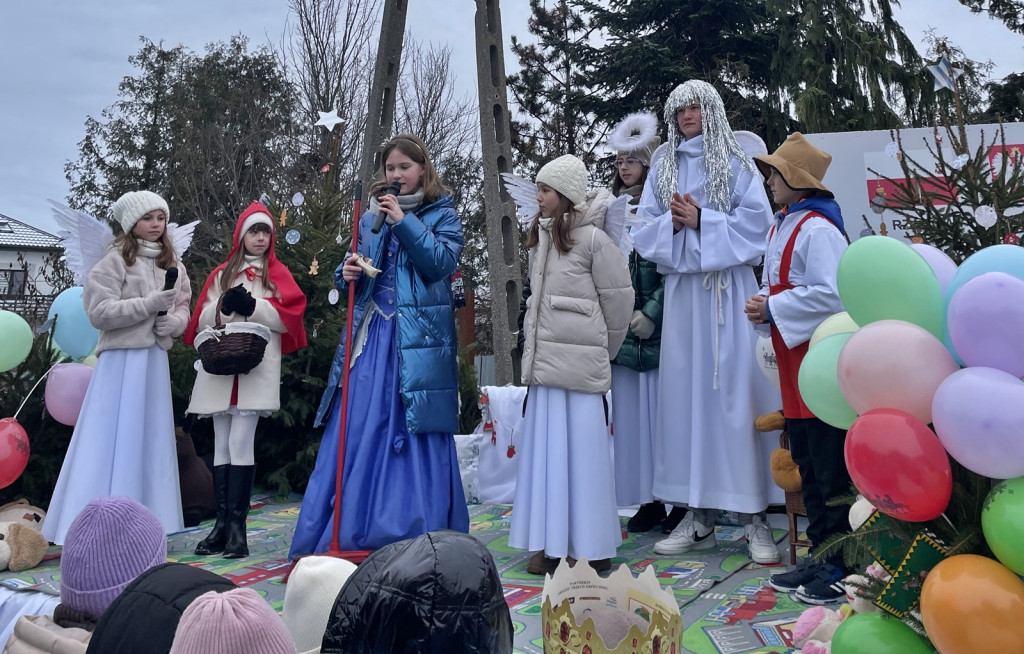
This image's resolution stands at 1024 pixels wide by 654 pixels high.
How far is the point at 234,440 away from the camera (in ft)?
15.0

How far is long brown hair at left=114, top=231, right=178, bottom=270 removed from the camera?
4750mm

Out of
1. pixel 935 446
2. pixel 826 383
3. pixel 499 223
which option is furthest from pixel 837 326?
pixel 499 223

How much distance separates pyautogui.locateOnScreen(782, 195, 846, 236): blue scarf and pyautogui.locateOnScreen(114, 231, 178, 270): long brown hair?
11.3 ft

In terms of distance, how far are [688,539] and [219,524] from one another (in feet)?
8.37

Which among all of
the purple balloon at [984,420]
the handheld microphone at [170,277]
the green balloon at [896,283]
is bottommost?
the purple balloon at [984,420]

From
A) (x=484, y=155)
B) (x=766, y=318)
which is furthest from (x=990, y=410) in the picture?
(x=484, y=155)

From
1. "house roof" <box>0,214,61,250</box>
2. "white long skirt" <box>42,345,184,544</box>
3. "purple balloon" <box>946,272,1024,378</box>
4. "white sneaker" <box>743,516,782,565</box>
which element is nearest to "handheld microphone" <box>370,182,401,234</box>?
"white long skirt" <box>42,345,184,544</box>

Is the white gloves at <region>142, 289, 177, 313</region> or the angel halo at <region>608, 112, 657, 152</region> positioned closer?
the white gloves at <region>142, 289, 177, 313</region>

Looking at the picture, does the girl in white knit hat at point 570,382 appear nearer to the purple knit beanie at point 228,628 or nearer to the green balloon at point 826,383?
the green balloon at point 826,383

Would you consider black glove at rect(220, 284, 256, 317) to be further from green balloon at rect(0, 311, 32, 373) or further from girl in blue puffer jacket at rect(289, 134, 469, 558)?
green balloon at rect(0, 311, 32, 373)

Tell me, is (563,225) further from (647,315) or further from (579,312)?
(647,315)

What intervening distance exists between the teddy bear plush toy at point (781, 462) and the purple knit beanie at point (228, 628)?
3109mm

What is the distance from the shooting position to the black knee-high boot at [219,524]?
463 centimetres

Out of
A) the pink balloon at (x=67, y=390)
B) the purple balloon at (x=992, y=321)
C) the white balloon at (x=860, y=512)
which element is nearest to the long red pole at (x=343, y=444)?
the pink balloon at (x=67, y=390)
